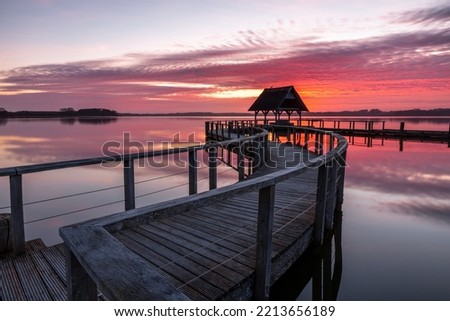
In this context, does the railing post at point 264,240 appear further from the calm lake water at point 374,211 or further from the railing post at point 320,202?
the railing post at point 320,202

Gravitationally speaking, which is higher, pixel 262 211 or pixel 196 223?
pixel 262 211

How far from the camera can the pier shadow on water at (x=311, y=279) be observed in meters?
4.30

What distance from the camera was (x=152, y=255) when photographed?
131 inches

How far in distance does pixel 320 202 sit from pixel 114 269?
3.96 metres

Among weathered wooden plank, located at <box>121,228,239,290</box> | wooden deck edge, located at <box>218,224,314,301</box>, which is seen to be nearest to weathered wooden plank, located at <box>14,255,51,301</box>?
weathered wooden plank, located at <box>121,228,239,290</box>

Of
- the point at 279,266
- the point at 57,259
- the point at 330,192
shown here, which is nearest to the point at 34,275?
the point at 57,259

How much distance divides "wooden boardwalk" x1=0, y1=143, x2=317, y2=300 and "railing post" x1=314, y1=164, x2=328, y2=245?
119mm

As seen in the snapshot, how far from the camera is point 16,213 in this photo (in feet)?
11.1

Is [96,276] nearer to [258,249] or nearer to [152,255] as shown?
[258,249]

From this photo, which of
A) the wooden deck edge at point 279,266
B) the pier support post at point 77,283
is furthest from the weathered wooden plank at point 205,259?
the pier support post at point 77,283

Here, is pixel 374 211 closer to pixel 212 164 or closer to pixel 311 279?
pixel 311 279
